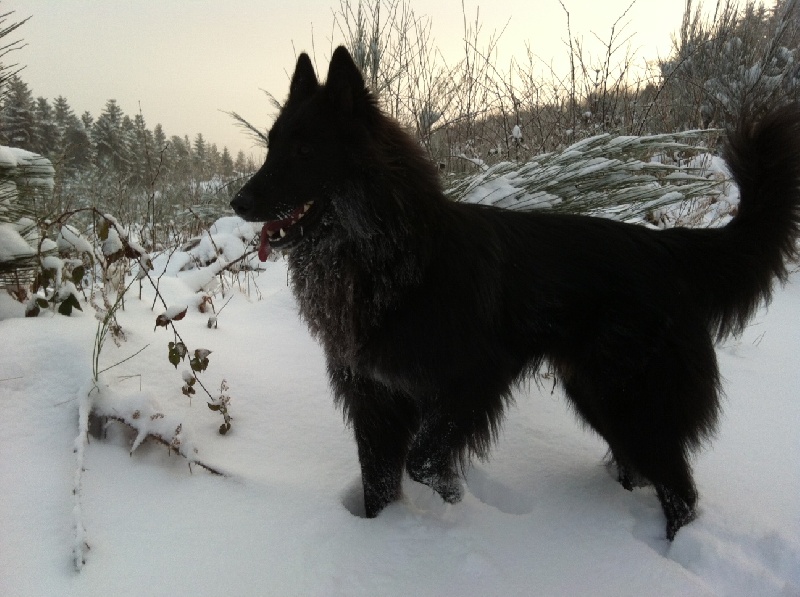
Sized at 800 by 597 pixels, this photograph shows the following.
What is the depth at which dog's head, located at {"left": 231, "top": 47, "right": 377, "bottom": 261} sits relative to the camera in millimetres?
1771

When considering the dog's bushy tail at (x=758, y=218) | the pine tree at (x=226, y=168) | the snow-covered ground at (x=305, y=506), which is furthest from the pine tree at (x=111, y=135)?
the dog's bushy tail at (x=758, y=218)

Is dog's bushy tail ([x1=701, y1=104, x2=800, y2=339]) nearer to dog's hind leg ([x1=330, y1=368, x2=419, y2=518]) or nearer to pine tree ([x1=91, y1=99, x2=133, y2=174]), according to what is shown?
dog's hind leg ([x1=330, y1=368, x2=419, y2=518])

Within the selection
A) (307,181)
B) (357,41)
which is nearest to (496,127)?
(357,41)

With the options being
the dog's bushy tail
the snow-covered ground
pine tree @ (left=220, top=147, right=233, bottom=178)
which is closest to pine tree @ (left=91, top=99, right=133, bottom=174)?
pine tree @ (left=220, top=147, right=233, bottom=178)

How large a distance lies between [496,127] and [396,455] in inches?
190

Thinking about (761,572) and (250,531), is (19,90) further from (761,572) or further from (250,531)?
(761,572)

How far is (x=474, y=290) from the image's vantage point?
1843mm

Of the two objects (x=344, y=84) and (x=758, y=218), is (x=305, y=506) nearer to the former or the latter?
(x=344, y=84)

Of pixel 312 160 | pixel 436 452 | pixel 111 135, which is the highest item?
pixel 111 135

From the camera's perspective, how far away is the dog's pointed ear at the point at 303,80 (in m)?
2.02

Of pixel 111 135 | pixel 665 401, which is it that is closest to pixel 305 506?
pixel 665 401

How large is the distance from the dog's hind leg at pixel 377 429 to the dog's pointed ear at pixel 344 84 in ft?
3.51

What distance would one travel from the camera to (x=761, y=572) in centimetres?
170

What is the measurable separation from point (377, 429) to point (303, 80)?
152cm
